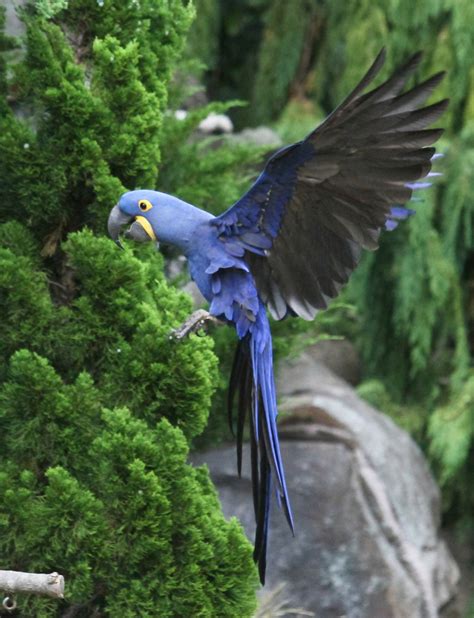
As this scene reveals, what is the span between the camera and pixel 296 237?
8.66ft

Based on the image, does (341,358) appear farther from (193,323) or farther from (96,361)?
(193,323)

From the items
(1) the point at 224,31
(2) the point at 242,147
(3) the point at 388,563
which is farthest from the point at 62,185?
(1) the point at 224,31

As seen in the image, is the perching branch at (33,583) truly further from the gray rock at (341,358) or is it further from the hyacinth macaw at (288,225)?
the gray rock at (341,358)

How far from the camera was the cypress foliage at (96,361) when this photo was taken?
2.71 metres

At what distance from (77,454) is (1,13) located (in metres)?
1.23

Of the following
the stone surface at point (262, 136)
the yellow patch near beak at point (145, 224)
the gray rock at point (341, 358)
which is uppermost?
the stone surface at point (262, 136)

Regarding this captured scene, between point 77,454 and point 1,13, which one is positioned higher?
point 1,13

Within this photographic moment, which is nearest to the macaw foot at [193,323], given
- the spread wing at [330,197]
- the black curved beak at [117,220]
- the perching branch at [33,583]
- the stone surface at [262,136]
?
the spread wing at [330,197]

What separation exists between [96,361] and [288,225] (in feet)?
2.26

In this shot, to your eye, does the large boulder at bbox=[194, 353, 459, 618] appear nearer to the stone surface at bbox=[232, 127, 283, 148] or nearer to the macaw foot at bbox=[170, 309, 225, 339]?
the stone surface at bbox=[232, 127, 283, 148]

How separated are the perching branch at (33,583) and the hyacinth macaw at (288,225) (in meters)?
0.55

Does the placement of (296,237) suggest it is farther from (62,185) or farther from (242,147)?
(242,147)

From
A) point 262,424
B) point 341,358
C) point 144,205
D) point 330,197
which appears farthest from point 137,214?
point 341,358

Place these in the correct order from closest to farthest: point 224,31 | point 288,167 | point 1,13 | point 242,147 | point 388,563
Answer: point 288,167 < point 1,13 < point 242,147 < point 388,563 < point 224,31
